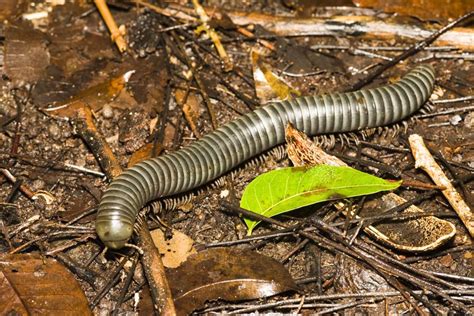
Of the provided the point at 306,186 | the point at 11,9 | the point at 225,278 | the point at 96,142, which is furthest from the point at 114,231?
the point at 11,9

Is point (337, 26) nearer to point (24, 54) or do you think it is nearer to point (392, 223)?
point (392, 223)

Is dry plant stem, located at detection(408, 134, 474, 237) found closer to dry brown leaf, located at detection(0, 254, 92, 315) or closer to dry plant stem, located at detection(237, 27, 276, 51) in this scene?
dry plant stem, located at detection(237, 27, 276, 51)

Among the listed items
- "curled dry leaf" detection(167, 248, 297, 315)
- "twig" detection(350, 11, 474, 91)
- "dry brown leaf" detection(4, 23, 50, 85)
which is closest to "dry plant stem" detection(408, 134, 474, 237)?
"twig" detection(350, 11, 474, 91)

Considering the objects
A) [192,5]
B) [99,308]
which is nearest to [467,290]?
[99,308]

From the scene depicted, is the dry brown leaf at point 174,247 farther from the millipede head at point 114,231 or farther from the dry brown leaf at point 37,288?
the dry brown leaf at point 37,288

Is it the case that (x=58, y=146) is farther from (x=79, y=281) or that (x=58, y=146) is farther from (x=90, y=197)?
(x=79, y=281)

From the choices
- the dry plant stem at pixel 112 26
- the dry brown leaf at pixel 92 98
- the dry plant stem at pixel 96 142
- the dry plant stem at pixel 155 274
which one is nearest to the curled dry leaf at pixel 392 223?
the dry plant stem at pixel 155 274
